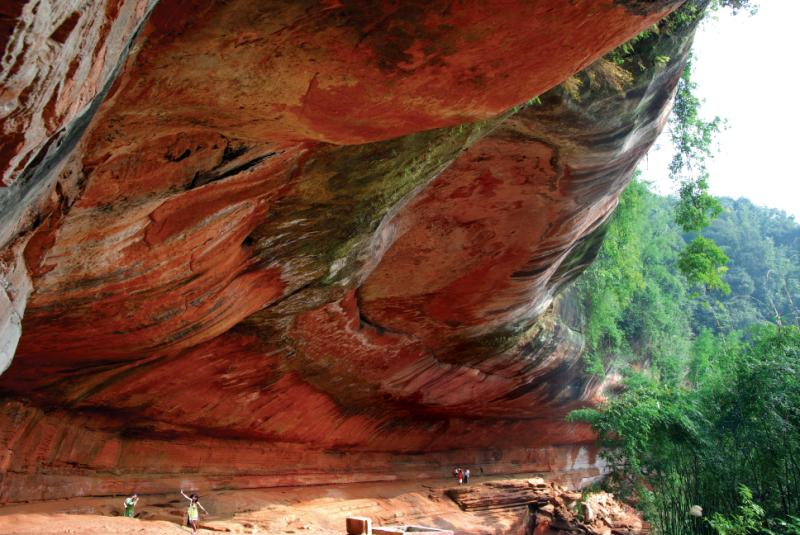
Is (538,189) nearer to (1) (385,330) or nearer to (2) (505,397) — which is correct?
(1) (385,330)

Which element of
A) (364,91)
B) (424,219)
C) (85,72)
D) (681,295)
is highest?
(681,295)

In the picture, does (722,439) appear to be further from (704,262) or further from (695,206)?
(695,206)

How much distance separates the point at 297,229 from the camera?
7211 mm

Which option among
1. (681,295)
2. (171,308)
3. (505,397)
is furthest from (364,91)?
(681,295)

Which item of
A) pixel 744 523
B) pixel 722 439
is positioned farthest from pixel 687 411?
pixel 744 523

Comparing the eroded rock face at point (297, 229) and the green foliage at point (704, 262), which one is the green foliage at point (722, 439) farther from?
the eroded rock face at point (297, 229)

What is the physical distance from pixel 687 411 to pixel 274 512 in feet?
34.6

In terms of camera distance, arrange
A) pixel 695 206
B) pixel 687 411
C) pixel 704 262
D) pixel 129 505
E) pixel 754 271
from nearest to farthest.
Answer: pixel 129 505, pixel 695 206, pixel 704 262, pixel 687 411, pixel 754 271

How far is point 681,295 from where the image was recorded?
25.9m

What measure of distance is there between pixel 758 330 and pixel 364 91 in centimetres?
1504

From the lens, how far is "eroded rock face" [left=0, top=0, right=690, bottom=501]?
3879 mm

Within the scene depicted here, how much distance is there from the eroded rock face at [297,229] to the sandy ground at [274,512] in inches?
14.7

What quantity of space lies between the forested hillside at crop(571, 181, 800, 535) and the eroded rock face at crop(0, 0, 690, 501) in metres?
2.78

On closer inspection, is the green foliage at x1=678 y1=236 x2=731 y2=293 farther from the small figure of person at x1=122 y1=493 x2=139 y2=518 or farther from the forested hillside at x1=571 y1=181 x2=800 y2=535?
the small figure of person at x1=122 y1=493 x2=139 y2=518
